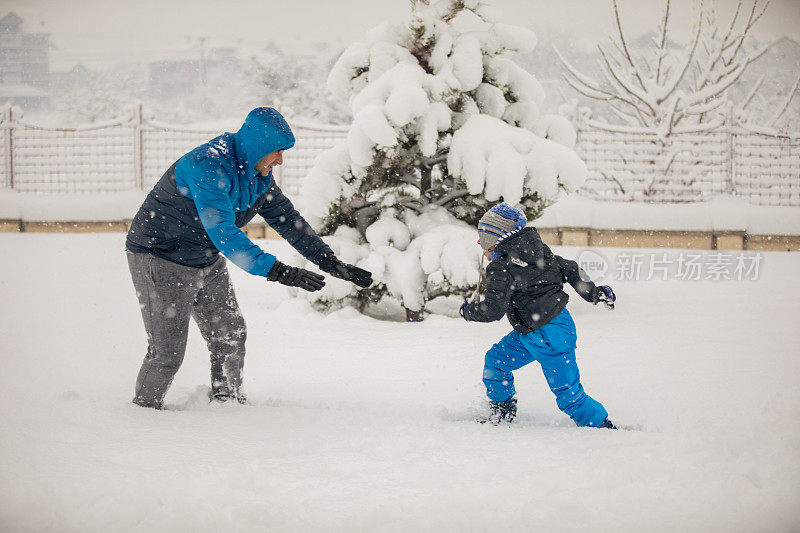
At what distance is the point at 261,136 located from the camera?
2.59 m

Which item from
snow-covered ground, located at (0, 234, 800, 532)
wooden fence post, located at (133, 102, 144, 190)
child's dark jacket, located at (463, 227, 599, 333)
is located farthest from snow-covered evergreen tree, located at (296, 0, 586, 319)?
wooden fence post, located at (133, 102, 144, 190)

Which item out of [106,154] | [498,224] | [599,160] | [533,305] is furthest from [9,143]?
[533,305]

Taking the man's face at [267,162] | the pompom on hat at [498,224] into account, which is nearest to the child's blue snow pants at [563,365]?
the pompom on hat at [498,224]

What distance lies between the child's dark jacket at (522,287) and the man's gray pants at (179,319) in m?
1.21

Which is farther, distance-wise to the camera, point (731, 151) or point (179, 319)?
point (731, 151)

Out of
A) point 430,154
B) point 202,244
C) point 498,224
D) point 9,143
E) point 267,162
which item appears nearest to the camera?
point 267,162

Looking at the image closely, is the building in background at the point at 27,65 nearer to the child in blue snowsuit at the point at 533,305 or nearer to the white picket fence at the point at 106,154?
the white picket fence at the point at 106,154

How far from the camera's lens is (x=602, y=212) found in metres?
10.4

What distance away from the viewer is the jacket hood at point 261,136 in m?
2.59

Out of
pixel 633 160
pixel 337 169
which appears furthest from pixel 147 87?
pixel 337 169

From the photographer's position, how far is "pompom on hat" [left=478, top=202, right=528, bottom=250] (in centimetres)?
289

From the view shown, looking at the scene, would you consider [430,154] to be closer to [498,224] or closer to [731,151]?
[498,224]

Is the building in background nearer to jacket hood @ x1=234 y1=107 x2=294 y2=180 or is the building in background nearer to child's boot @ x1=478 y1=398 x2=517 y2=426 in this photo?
jacket hood @ x1=234 y1=107 x2=294 y2=180

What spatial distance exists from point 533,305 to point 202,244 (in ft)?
5.09
